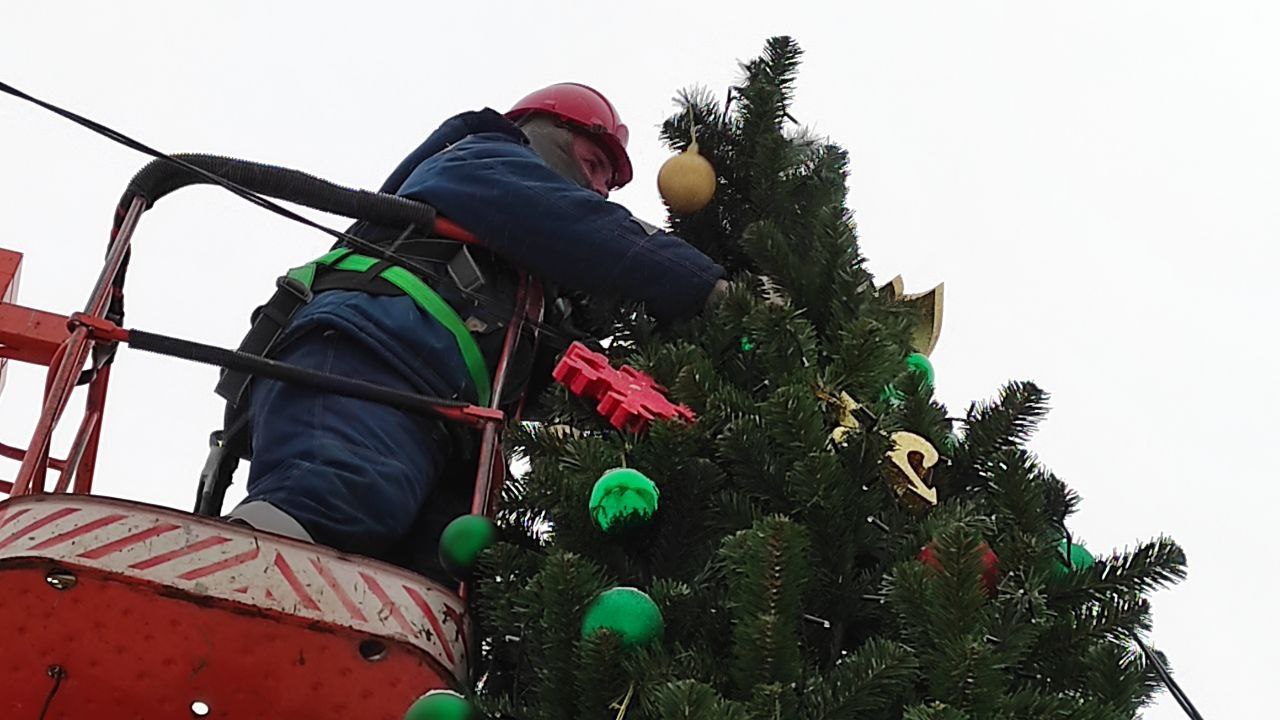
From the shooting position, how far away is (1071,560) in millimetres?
3088

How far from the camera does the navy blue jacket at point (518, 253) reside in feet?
13.1

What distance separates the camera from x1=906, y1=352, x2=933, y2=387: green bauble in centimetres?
351

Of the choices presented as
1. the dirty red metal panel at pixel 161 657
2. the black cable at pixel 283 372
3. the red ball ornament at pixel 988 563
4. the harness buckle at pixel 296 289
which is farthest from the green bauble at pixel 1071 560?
the harness buckle at pixel 296 289

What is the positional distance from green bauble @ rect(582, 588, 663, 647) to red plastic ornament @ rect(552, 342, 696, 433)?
56 cm

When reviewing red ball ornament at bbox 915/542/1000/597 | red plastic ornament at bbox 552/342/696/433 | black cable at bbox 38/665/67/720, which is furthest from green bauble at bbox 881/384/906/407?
black cable at bbox 38/665/67/720

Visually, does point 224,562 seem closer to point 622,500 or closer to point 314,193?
point 622,500

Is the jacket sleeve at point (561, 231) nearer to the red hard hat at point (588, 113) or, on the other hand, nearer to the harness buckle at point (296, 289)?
the harness buckle at point (296, 289)

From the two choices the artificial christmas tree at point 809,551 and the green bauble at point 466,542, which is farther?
the green bauble at point 466,542

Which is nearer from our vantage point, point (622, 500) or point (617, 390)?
point (622, 500)

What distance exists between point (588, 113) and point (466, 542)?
2.06 metres

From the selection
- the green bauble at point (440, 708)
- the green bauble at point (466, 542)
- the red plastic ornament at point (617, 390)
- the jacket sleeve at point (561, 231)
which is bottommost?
the green bauble at point (440, 708)

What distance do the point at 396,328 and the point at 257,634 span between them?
44.4 inches

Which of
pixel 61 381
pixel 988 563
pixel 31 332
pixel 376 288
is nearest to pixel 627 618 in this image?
pixel 988 563

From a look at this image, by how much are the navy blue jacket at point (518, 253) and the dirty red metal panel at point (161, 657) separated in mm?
1026
